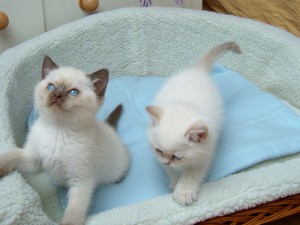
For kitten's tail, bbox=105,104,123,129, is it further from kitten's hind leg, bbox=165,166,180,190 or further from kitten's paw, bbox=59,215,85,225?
kitten's paw, bbox=59,215,85,225

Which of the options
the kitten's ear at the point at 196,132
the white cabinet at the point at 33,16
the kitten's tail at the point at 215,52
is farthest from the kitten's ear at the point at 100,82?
the white cabinet at the point at 33,16

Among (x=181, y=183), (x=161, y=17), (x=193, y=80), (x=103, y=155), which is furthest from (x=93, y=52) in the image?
(x=181, y=183)

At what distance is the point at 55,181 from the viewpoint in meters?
1.28

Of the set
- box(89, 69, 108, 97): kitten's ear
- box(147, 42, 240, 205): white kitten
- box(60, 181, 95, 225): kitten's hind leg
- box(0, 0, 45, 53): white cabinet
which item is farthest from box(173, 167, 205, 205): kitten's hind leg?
box(0, 0, 45, 53): white cabinet

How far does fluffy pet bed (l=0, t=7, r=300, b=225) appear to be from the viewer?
1.21 m

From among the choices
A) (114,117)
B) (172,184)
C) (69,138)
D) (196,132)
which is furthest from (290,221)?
(69,138)

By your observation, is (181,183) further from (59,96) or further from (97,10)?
(97,10)

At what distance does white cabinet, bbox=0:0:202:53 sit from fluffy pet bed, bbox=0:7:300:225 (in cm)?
11

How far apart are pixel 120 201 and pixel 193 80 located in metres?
0.52

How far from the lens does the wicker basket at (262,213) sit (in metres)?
1.18

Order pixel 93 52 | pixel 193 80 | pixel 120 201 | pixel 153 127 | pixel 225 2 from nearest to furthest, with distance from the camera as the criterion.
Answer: pixel 153 127
pixel 120 201
pixel 193 80
pixel 93 52
pixel 225 2

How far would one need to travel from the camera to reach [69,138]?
117 cm

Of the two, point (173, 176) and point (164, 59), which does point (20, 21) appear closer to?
point (164, 59)

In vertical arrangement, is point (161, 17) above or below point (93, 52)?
above
